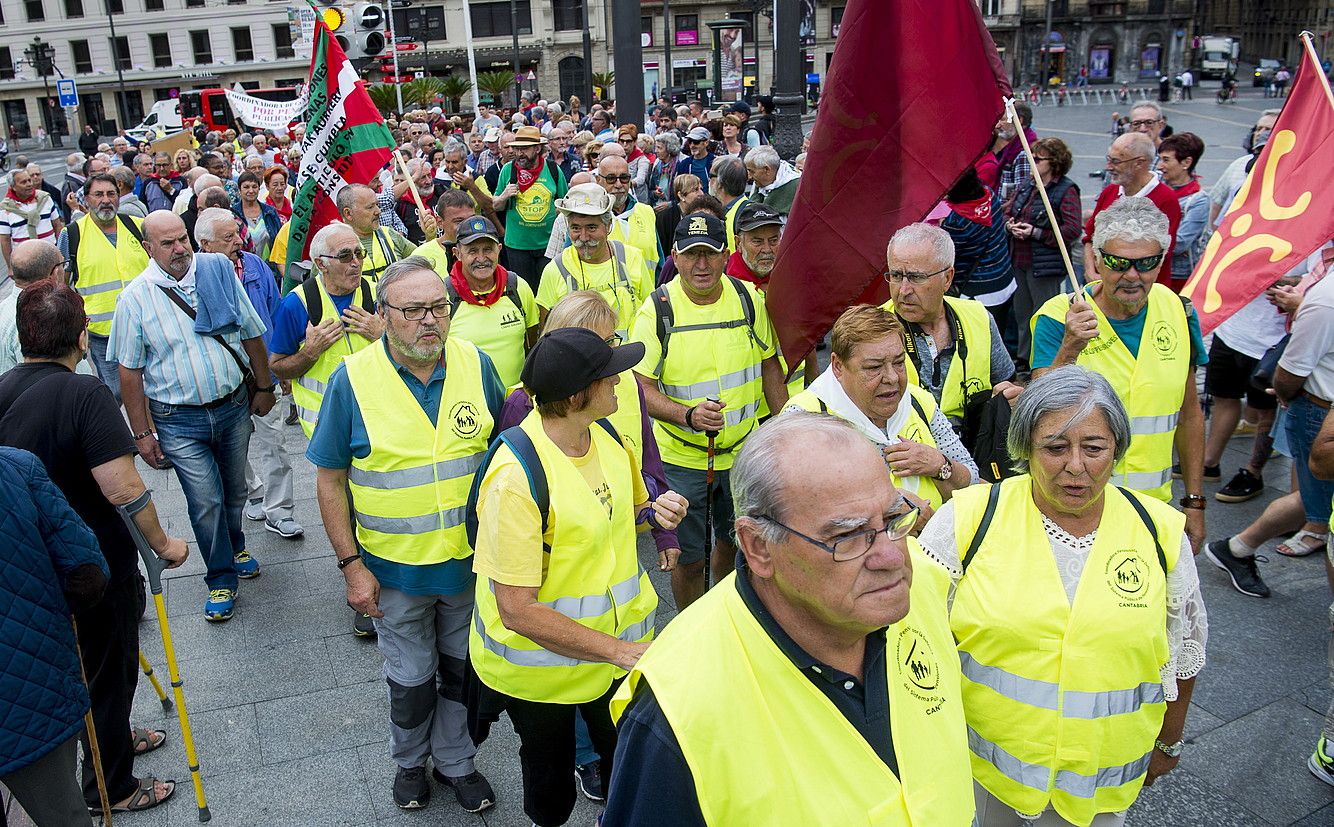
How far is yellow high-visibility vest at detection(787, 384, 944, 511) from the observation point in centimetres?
340

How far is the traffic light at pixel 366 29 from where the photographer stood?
9.34 meters

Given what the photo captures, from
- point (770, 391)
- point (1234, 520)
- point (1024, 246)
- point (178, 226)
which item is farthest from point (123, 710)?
point (1024, 246)

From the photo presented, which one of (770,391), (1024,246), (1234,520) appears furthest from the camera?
(1024,246)

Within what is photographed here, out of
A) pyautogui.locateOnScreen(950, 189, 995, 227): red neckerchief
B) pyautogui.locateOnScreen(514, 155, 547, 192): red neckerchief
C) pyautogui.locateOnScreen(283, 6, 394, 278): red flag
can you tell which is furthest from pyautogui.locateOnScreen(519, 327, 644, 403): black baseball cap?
pyautogui.locateOnScreen(514, 155, 547, 192): red neckerchief

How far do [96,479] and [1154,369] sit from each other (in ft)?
13.3

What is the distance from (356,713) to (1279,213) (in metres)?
4.78

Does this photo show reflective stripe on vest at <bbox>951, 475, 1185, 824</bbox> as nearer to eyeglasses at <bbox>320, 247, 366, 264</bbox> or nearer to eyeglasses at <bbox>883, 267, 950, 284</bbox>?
eyeglasses at <bbox>883, 267, 950, 284</bbox>

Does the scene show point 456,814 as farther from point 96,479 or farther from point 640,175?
point 640,175

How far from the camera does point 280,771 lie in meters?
4.08

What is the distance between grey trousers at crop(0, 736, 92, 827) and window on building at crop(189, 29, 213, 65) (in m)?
68.2

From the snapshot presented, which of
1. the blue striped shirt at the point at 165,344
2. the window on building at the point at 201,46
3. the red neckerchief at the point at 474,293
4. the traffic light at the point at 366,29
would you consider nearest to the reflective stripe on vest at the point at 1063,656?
the red neckerchief at the point at 474,293

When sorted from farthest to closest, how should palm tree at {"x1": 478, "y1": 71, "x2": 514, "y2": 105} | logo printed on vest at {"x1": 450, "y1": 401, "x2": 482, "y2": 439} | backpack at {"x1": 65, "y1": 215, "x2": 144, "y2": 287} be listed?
palm tree at {"x1": 478, "y1": 71, "x2": 514, "y2": 105}, backpack at {"x1": 65, "y1": 215, "x2": 144, "y2": 287}, logo printed on vest at {"x1": 450, "y1": 401, "x2": 482, "y2": 439}

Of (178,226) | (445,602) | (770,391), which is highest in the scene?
(178,226)

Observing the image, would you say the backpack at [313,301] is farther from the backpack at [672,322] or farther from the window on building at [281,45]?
the window on building at [281,45]
